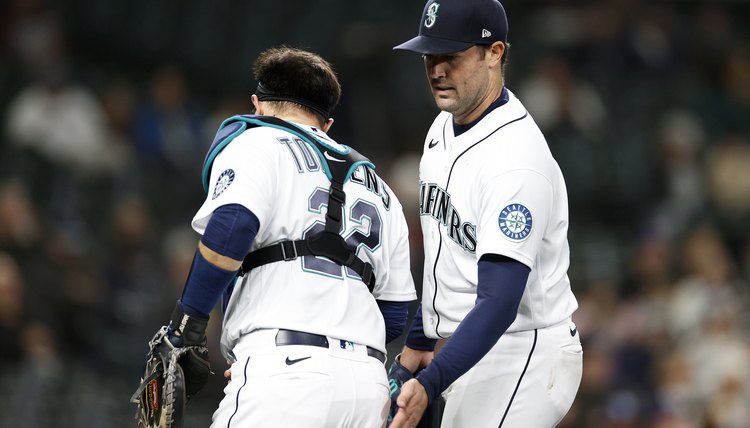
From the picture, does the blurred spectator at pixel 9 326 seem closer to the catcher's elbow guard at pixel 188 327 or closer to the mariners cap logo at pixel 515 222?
the catcher's elbow guard at pixel 188 327

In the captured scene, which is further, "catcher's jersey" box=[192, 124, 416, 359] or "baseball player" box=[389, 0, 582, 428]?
"baseball player" box=[389, 0, 582, 428]

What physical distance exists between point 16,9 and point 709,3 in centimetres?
823

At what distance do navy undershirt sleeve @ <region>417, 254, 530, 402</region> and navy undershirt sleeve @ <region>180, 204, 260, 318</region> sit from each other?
0.67 m

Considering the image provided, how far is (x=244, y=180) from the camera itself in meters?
3.63

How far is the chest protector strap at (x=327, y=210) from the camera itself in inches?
148

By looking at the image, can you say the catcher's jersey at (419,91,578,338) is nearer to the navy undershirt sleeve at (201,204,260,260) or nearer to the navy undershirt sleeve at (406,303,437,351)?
the navy undershirt sleeve at (406,303,437,351)

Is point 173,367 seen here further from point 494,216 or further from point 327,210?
point 494,216

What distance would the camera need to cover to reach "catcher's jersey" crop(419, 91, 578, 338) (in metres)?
3.68

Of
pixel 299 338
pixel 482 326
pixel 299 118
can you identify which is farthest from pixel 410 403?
pixel 299 118

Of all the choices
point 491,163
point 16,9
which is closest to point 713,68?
point 16,9

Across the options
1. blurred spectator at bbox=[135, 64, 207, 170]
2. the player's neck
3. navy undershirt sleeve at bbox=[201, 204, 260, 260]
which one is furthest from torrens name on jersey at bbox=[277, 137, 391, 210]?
blurred spectator at bbox=[135, 64, 207, 170]

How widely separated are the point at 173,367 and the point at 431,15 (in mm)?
1423

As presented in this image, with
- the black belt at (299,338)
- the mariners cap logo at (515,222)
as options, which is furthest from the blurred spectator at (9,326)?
the mariners cap logo at (515,222)

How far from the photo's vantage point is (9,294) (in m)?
8.07
